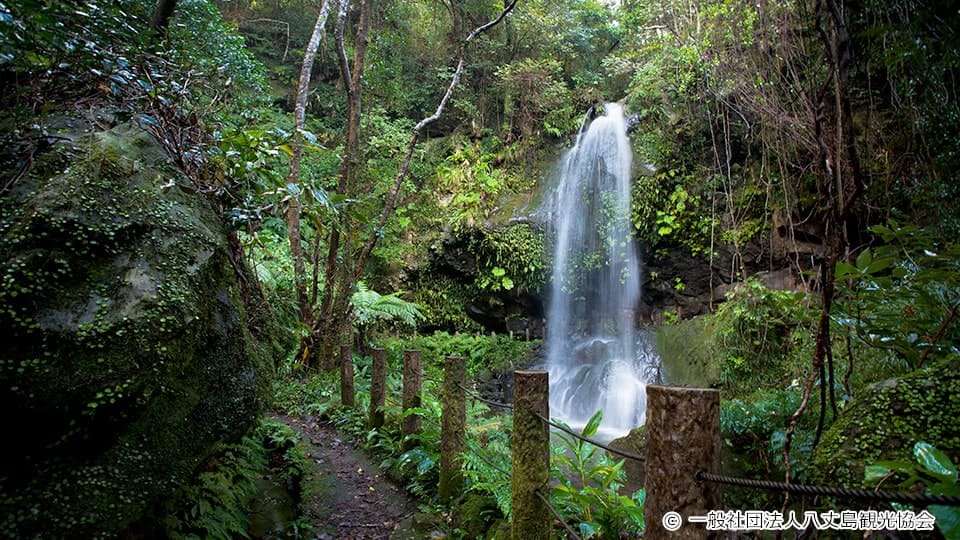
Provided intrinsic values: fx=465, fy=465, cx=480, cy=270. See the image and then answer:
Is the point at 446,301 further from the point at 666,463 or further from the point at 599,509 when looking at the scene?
the point at 666,463

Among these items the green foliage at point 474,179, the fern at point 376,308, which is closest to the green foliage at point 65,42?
the fern at point 376,308

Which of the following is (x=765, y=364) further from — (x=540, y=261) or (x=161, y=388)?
(x=161, y=388)

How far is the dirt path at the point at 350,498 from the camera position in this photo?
3.48 meters

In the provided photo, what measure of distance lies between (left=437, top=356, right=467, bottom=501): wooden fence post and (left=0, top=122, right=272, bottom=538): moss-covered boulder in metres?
1.54

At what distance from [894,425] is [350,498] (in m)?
3.75

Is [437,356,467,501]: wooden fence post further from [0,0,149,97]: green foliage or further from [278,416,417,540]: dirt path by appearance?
[0,0,149,97]: green foliage

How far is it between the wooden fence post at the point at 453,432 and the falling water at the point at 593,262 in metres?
6.02

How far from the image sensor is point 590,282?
36.2ft

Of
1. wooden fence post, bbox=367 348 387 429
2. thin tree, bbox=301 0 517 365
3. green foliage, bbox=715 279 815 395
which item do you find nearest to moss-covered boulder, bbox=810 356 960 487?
wooden fence post, bbox=367 348 387 429

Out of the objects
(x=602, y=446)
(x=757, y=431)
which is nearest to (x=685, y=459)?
(x=602, y=446)

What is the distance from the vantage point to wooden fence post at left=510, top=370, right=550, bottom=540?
7.66ft

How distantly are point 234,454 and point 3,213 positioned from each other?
6.19 ft

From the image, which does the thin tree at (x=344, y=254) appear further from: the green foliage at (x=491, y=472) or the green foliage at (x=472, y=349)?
the green foliage at (x=491, y=472)

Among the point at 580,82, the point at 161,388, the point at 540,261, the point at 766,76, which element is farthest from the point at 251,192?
the point at 580,82
